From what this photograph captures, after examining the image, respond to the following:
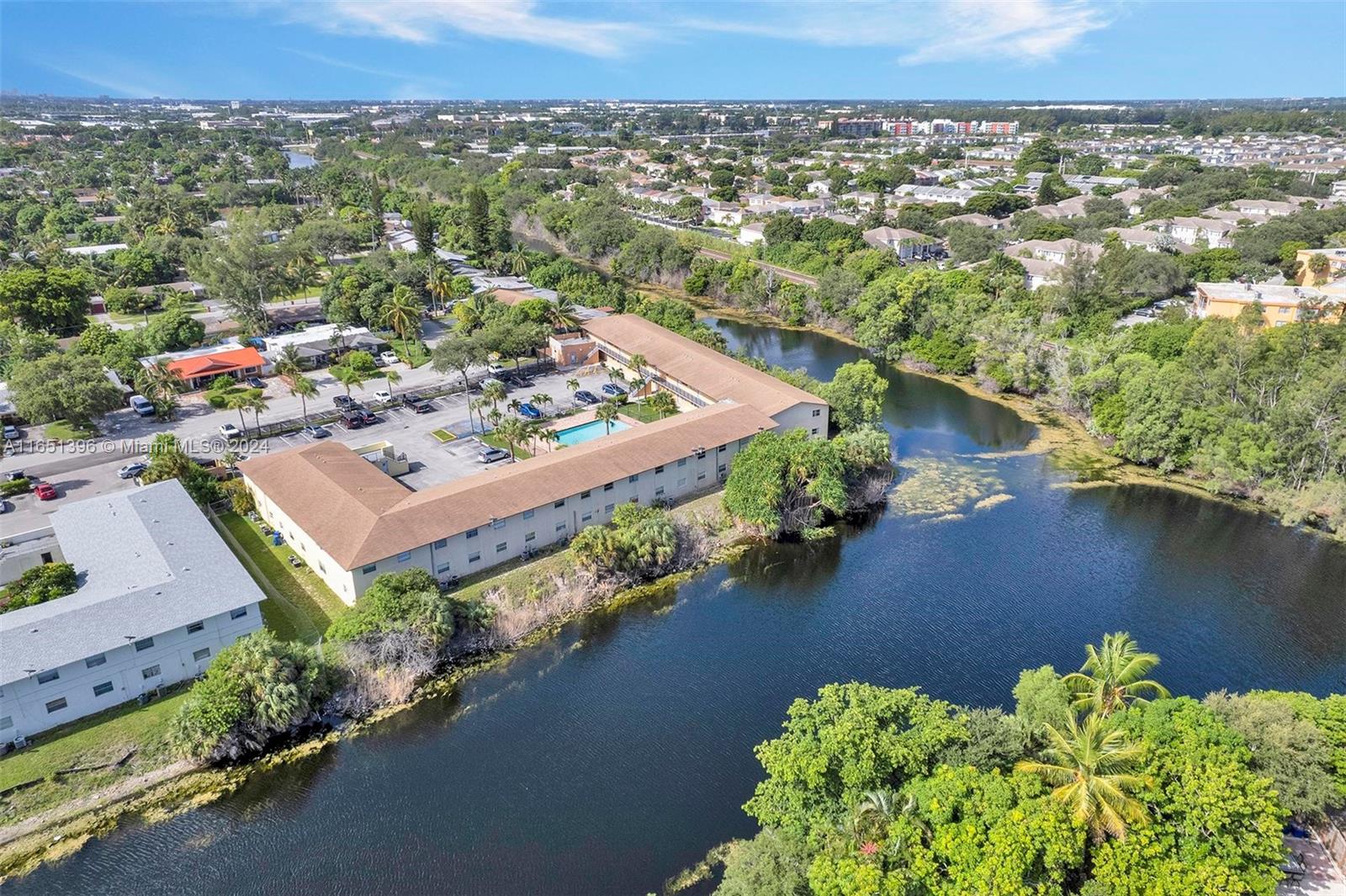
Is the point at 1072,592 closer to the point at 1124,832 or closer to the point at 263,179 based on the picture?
the point at 1124,832

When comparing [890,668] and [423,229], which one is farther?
[423,229]

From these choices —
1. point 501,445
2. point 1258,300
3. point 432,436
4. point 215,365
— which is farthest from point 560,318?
point 1258,300

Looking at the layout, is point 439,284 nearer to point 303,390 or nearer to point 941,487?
point 303,390

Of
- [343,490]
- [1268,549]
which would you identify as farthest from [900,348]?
[343,490]

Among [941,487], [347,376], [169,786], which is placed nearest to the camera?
[169,786]

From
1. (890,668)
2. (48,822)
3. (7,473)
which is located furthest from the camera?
(7,473)

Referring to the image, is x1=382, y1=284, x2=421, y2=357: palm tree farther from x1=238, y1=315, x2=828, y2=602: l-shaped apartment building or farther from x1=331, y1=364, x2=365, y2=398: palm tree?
x1=238, y1=315, x2=828, y2=602: l-shaped apartment building
